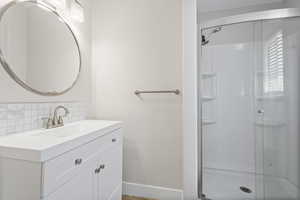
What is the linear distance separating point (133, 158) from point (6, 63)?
1353 mm

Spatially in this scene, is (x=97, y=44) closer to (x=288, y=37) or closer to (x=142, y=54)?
(x=142, y=54)

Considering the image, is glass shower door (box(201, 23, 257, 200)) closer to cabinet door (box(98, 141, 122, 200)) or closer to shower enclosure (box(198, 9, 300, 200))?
shower enclosure (box(198, 9, 300, 200))

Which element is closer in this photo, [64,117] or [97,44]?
[64,117]

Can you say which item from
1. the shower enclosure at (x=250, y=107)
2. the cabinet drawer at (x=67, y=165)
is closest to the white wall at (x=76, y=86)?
the cabinet drawer at (x=67, y=165)

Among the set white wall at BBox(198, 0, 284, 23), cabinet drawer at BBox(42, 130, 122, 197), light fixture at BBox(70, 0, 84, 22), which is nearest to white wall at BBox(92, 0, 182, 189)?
light fixture at BBox(70, 0, 84, 22)

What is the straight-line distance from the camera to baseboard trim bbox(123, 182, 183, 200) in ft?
5.26

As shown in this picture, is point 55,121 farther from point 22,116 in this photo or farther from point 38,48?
point 38,48

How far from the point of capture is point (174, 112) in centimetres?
163

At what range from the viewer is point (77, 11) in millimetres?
1585

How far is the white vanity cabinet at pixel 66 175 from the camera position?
72 centimetres

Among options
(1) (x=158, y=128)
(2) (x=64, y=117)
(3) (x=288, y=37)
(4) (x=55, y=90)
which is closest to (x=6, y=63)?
(4) (x=55, y=90)

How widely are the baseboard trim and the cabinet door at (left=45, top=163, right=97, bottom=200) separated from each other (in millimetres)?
722

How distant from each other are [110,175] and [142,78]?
3.20 ft

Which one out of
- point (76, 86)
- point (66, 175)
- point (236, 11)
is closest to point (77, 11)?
point (76, 86)
